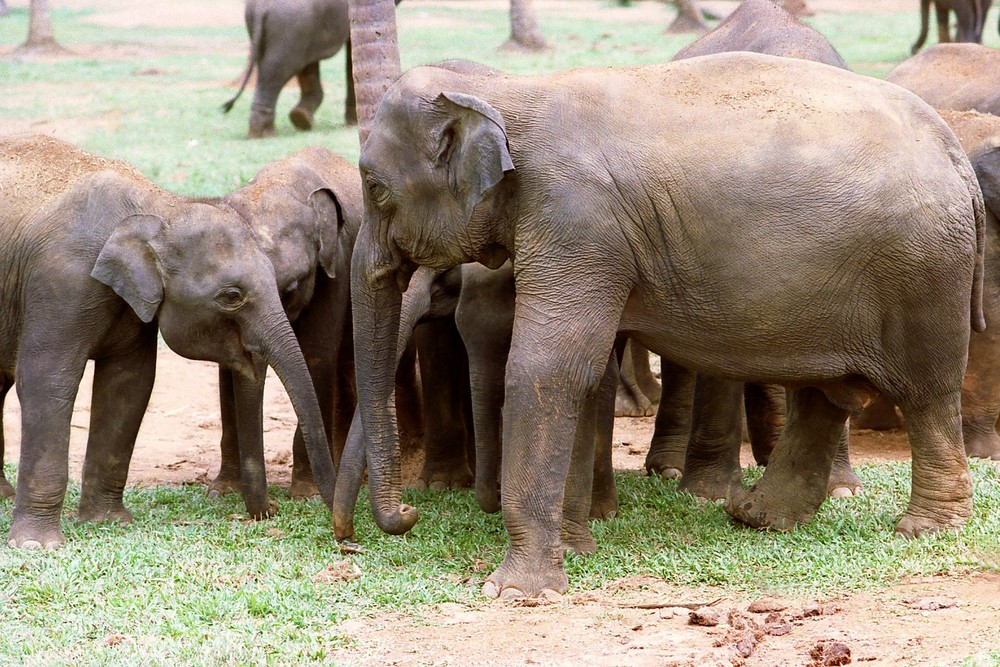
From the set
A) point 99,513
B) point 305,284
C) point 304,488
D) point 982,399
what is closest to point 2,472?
point 99,513

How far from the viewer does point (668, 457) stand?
670cm

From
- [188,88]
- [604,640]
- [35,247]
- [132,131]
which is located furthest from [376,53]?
[188,88]

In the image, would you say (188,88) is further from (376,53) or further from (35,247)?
(35,247)

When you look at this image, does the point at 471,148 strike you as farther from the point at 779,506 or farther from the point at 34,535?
the point at 34,535

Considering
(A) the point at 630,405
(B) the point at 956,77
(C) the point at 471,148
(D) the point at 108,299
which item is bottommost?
(A) the point at 630,405

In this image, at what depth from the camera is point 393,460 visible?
5.26m

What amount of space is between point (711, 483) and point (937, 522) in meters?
1.10

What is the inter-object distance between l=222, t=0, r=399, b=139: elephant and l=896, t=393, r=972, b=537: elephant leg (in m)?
10.9

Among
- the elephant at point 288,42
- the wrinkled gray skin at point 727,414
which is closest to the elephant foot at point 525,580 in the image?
the wrinkled gray skin at point 727,414

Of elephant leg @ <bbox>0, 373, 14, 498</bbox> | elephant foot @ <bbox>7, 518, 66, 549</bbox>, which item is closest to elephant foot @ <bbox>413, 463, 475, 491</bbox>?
elephant foot @ <bbox>7, 518, 66, 549</bbox>

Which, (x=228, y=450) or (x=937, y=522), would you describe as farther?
(x=228, y=450)

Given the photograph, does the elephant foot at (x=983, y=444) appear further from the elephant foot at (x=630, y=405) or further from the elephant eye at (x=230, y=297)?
the elephant eye at (x=230, y=297)

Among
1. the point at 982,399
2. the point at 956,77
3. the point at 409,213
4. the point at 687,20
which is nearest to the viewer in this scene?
the point at 409,213

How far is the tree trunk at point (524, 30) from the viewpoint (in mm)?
21203
